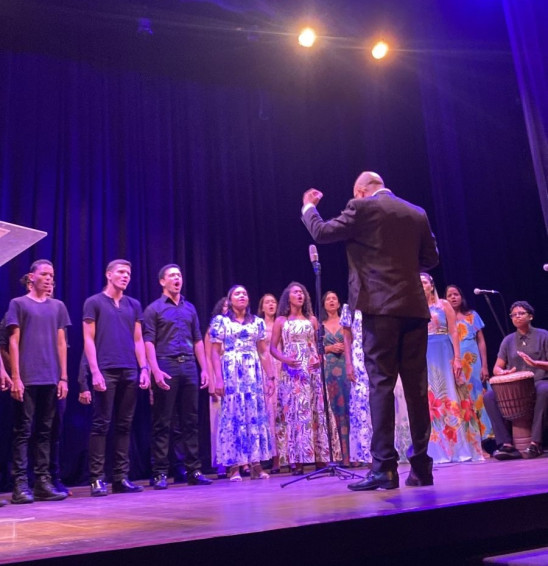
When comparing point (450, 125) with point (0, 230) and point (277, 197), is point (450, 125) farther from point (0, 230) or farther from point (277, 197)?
point (0, 230)

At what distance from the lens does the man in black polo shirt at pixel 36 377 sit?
4.33 metres

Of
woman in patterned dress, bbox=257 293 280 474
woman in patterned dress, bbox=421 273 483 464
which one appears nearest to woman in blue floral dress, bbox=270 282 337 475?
woman in patterned dress, bbox=257 293 280 474

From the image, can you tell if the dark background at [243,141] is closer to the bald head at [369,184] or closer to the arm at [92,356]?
the arm at [92,356]

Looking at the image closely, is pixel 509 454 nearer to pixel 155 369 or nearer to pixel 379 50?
pixel 155 369

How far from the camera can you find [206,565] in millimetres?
1716

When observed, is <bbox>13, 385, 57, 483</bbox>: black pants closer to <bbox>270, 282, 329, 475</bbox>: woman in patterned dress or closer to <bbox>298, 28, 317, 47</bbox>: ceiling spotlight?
<bbox>270, 282, 329, 475</bbox>: woman in patterned dress

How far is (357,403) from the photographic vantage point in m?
5.85

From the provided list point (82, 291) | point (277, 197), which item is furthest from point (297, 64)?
point (82, 291)

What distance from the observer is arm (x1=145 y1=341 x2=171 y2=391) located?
488cm

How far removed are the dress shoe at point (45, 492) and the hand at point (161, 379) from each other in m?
1.00

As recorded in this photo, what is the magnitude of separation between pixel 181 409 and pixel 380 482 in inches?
97.4

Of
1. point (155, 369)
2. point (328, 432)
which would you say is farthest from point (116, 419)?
point (328, 432)

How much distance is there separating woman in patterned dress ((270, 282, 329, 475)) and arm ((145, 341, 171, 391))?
3.67 ft

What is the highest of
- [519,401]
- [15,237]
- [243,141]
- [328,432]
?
[243,141]
